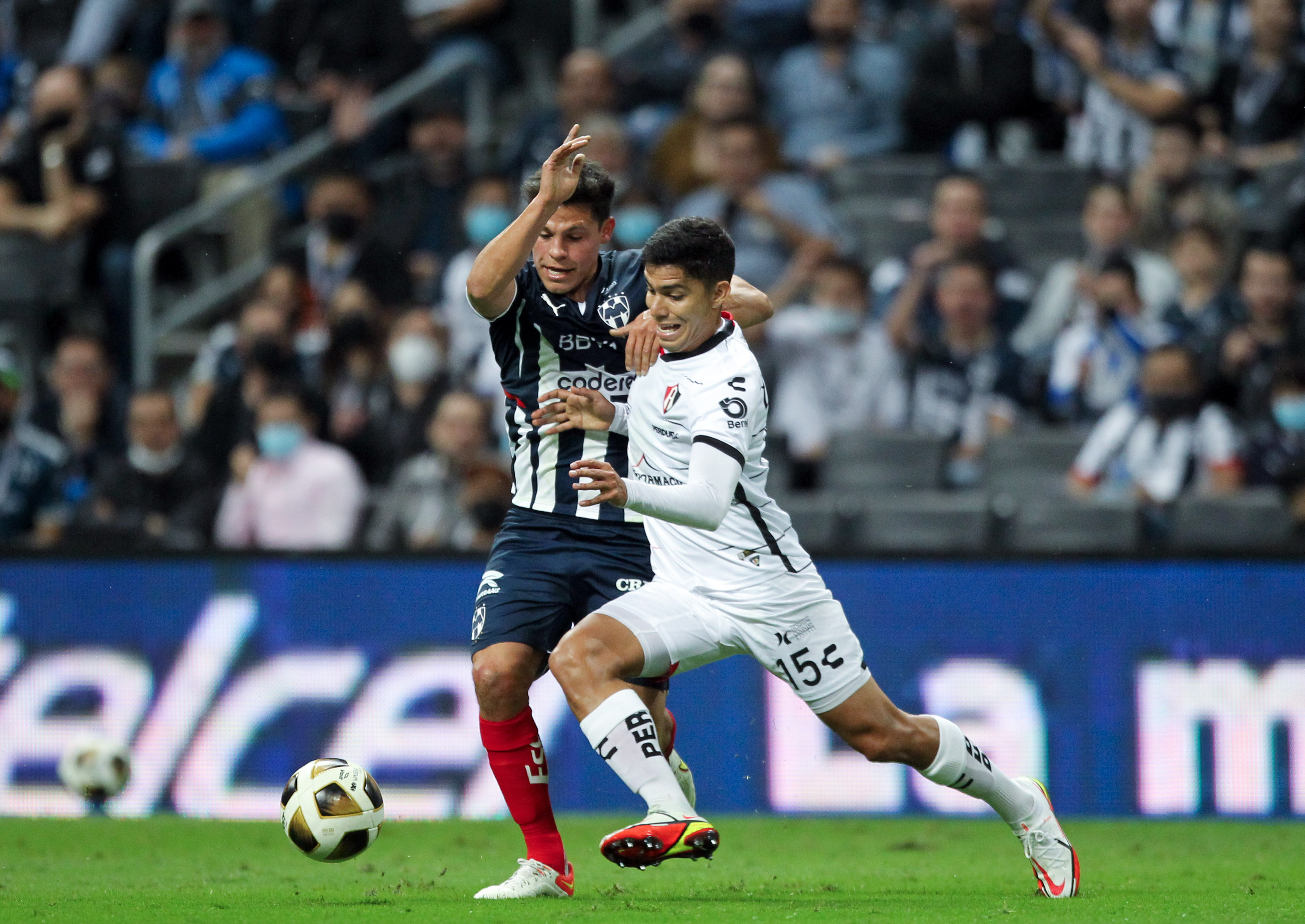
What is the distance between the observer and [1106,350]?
11.3 m

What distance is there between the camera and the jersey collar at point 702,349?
5.98 meters

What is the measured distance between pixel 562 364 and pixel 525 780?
147 cm

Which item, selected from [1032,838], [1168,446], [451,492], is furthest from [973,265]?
[1032,838]

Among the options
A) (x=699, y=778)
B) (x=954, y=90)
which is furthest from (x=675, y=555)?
(x=954, y=90)

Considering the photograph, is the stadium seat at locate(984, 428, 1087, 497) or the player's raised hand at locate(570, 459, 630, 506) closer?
the player's raised hand at locate(570, 459, 630, 506)

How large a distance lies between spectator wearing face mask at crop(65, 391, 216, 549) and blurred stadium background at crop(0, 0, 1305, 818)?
3 centimetres

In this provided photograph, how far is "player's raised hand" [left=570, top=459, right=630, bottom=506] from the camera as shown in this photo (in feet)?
17.4

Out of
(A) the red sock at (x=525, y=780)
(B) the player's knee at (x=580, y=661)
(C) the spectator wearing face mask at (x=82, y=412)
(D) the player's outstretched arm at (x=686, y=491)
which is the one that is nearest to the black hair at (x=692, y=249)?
(D) the player's outstretched arm at (x=686, y=491)

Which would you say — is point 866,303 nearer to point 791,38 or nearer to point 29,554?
point 791,38

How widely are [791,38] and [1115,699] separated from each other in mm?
6196

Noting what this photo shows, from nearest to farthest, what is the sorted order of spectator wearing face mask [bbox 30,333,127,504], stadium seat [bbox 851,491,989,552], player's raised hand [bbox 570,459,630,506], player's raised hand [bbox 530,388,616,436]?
player's raised hand [bbox 570,459,630,506]
player's raised hand [bbox 530,388,616,436]
stadium seat [bbox 851,491,989,552]
spectator wearing face mask [bbox 30,333,127,504]

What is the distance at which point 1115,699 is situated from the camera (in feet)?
32.1

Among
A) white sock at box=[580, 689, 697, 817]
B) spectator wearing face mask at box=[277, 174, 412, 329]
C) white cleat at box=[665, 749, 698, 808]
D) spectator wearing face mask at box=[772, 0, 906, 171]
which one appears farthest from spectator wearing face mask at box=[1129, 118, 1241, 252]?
white sock at box=[580, 689, 697, 817]

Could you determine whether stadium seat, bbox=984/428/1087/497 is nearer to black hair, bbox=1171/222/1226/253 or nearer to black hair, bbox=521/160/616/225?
black hair, bbox=1171/222/1226/253
